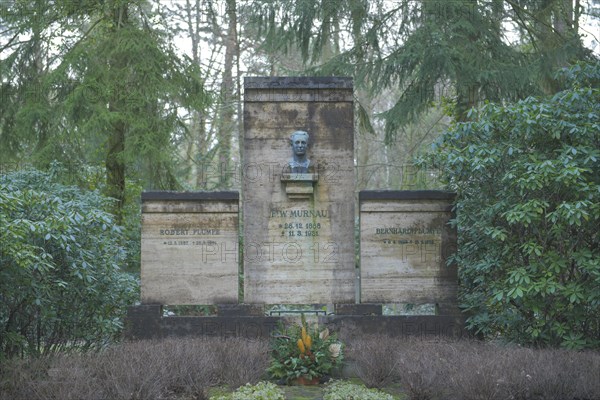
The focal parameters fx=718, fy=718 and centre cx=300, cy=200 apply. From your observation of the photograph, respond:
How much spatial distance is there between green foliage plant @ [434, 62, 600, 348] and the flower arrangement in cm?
216

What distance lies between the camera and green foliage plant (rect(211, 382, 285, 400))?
23.1ft

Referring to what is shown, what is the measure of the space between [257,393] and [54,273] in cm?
320

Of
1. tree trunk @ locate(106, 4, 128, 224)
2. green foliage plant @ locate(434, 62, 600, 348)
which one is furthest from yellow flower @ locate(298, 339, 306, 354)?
tree trunk @ locate(106, 4, 128, 224)

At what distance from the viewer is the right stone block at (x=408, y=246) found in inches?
406

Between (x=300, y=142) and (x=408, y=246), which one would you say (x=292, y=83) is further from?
(x=408, y=246)

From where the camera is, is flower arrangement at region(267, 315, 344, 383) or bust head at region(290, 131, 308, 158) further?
bust head at region(290, 131, 308, 158)

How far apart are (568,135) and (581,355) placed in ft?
9.47

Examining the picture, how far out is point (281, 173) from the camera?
10242 mm

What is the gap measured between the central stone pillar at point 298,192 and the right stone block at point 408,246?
0.31 meters

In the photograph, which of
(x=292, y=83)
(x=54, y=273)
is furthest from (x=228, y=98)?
(x=54, y=273)

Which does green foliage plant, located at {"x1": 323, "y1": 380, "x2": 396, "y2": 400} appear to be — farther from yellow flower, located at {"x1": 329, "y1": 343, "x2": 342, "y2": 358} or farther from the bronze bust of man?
the bronze bust of man

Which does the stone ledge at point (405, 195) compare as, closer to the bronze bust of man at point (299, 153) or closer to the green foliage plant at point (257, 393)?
the bronze bust of man at point (299, 153)

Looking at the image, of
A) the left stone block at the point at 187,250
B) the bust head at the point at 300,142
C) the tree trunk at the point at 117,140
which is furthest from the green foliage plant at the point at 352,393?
the tree trunk at the point at 117,140

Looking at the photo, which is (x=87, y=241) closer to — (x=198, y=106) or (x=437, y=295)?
(x=437, y=295)
